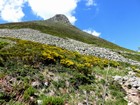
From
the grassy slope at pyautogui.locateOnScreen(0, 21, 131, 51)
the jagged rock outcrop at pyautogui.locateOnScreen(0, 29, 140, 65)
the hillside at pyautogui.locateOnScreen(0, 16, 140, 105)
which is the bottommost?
the hillside at pyautogui.locateOnScreen(0, 16, 140, 105)

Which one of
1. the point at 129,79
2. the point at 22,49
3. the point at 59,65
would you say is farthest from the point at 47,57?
the point at 129,79

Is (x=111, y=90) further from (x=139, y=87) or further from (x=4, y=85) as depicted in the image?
(x=4, y=85)

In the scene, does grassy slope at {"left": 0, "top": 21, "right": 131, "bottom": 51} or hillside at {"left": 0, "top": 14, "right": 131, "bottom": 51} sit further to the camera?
grassy slope at {"left": 0, "top": 21, "right": 131, "bottom": 51}

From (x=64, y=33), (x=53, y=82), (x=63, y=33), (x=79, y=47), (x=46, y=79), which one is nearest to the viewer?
(x=53, y=82)

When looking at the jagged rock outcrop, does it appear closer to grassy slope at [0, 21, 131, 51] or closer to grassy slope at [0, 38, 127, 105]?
grassy slope at [0, 38, 127, 105]

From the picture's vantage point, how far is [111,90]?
22.5 m

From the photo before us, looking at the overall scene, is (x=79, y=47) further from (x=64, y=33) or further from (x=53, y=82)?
(x=64, y=33)

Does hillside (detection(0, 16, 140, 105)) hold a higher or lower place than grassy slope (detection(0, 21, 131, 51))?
lower

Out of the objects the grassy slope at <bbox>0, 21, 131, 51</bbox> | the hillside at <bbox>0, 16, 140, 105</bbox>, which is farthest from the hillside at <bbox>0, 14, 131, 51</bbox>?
the hillside at <bbox>0, 16, 140, 105</bbox>

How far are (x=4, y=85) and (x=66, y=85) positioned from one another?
4.68 m

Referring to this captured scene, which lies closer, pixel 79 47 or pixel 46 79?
pixel 46 79

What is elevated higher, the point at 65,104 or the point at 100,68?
the point at 100,68

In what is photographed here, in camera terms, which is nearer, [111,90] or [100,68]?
[111,90]

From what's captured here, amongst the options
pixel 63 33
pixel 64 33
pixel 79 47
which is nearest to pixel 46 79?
pixel 79 47
